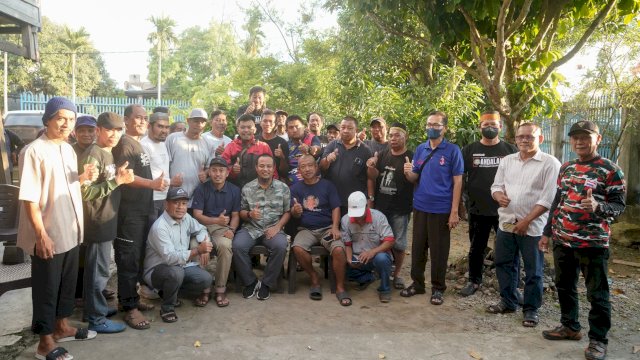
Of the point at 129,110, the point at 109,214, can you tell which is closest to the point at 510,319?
the point at 109,214

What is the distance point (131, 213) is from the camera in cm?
428

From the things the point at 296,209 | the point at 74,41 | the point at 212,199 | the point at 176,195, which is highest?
the point at 74,41

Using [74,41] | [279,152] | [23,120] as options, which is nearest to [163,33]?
[74,41]

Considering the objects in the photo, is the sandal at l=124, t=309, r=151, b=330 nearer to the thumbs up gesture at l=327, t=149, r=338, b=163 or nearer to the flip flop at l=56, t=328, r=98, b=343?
the flip flop at l=56, t=328, r=98, b=343

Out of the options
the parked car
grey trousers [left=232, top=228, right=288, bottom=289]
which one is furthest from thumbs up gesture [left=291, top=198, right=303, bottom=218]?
the parked car

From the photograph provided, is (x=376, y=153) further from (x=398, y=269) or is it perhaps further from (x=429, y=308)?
(x=429, y=308)

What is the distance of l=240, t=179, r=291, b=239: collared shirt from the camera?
17.6 feet

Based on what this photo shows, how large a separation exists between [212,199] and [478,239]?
3004mm

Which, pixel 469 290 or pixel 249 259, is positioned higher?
pixel 249 259

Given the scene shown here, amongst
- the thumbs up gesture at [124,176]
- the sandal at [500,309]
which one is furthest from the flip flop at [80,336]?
the sandal at [500,309]

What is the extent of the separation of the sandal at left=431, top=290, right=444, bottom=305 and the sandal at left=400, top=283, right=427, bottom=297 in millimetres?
243

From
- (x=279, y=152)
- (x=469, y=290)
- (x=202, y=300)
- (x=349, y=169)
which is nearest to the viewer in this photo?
(x=202, y=300)

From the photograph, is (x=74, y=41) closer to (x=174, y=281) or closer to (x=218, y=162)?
(x=218, y=162)

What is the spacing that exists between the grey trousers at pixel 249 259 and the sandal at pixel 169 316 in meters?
0.90
